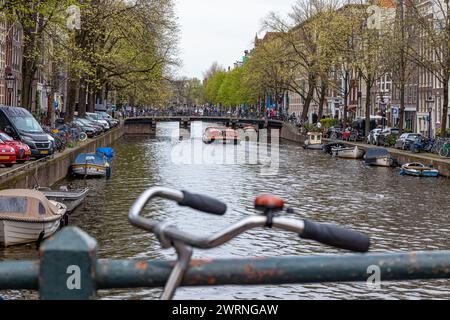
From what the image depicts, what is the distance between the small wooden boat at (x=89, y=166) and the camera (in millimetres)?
40969

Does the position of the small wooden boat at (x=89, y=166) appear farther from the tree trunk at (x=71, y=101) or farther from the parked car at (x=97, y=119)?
the parked car at (x=97, y=119)

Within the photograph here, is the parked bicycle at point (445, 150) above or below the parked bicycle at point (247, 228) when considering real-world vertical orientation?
below

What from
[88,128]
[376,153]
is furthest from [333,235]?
[88,128]

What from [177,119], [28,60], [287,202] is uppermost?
[28,60]

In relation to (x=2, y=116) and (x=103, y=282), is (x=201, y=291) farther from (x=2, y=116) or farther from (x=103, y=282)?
(x=2, y=116)

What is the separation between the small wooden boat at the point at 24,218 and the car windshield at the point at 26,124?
1618 cm

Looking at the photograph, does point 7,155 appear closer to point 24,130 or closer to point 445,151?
point 24,130

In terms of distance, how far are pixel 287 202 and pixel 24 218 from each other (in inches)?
525

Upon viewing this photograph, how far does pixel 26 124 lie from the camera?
38.7 m

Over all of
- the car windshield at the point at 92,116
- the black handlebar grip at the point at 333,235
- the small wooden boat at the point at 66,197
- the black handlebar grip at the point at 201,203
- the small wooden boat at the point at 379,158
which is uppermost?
the car windshield at the point at 92,116

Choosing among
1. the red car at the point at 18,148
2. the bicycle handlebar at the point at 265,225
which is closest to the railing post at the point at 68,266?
the bicycle handlebar at the point at 265,225

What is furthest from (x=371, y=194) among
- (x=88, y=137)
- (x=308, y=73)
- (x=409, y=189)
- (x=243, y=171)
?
(x=308, y=73)

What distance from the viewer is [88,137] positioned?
6197 centimetres
